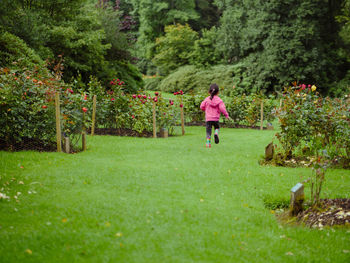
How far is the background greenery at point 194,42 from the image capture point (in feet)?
48.1

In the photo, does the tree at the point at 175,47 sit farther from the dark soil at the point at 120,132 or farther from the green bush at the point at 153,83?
the dark soil at the point at 120,132

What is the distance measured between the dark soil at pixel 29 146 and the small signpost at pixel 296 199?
5.45 m

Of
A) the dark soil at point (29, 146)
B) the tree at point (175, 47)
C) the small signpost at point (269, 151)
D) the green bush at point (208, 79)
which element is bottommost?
the small signpost at point (269, 151)

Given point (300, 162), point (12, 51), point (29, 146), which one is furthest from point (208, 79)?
point (29, 146)

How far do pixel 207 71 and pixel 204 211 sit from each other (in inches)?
1069

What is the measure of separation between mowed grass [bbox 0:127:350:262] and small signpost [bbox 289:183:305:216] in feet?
1.13

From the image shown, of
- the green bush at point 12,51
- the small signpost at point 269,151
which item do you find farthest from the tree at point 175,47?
the small signpost at point 269,151

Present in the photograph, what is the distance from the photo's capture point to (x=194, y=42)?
35094mm

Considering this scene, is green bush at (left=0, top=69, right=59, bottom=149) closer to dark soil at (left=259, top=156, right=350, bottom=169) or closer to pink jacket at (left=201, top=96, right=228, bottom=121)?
pink jacket at (left=201, top=96, right=228, bottom=121)

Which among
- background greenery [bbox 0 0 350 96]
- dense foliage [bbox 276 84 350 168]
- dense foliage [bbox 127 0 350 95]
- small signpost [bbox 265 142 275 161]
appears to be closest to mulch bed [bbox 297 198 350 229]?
dense foliage [bbox 276 84 350 168]

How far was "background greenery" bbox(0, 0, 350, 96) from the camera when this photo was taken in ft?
48.1

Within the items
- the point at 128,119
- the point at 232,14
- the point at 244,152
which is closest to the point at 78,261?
the point at 244,152

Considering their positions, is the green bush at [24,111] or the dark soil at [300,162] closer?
the green bush at [24,111]

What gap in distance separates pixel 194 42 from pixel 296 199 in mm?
31909
